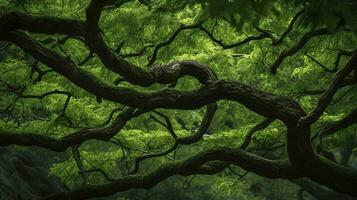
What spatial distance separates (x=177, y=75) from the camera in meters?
6.56

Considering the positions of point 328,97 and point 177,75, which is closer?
point 328,97

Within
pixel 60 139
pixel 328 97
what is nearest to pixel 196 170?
pixel 60 139

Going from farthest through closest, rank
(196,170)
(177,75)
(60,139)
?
1. (196,170)
2. (60,139)
3. (177,75)

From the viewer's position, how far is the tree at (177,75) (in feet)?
20.3

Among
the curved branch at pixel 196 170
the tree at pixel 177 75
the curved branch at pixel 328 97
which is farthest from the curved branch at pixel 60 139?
the curved branch at pixel 328 97

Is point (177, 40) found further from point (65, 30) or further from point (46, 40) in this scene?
point (65, 30)

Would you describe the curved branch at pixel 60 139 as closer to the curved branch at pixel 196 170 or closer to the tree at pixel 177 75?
the tree at pixel 177 75

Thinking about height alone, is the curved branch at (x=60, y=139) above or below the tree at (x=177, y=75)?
below

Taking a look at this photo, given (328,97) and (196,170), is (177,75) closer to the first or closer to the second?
(328,97)

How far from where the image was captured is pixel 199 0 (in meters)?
4.05

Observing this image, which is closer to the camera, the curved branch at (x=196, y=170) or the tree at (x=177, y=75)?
the tree at (x=177, y=75)

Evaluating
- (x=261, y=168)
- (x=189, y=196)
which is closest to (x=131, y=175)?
(x=261, y=168)

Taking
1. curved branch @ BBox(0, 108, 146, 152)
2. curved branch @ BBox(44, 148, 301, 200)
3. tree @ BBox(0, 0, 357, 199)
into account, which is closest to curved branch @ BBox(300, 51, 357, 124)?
tree @ BBox(0, 0, 357, 199)

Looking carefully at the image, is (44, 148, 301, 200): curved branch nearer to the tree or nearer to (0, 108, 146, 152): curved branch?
the tree
